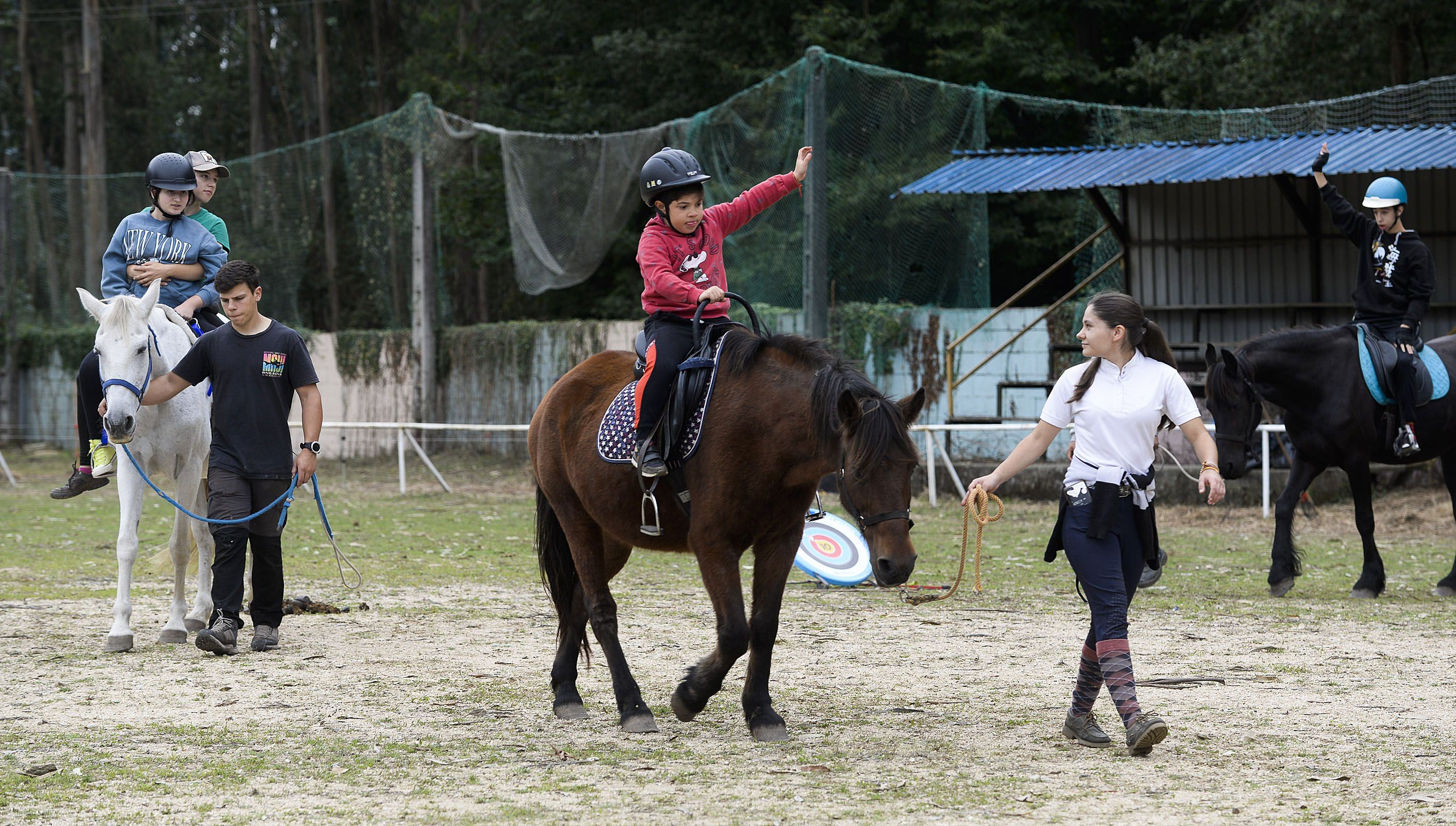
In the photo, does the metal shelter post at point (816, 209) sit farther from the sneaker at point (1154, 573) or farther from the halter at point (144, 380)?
the sneaker at point (1154, 573)

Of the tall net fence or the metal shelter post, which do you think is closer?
the metal shelter post

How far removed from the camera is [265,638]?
751 cm

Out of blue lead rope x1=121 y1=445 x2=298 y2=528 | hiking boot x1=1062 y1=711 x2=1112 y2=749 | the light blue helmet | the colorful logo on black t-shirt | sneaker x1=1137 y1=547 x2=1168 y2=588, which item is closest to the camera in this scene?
hiking boot x1=1062 y1=711 x2=1112 y2=749

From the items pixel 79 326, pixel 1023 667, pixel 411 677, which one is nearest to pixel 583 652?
pixel 411 677

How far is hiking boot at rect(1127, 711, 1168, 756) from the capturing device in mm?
4926

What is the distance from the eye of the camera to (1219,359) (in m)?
10.0

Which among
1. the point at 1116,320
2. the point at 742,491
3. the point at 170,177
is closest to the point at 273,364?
the point at 170,177

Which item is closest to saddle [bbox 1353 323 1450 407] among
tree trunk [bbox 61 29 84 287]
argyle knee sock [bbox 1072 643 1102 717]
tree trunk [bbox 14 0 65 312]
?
argyle knee sock [bbox 1072 643 1102 717]

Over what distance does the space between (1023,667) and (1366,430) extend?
412 cm

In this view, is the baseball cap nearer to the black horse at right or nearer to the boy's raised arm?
the boy's raised arm

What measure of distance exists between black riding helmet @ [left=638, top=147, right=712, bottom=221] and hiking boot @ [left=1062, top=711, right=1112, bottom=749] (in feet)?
8.00

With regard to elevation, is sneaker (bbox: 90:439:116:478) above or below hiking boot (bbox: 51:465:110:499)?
above

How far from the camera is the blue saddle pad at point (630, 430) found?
550cm

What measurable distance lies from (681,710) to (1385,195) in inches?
260
